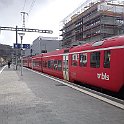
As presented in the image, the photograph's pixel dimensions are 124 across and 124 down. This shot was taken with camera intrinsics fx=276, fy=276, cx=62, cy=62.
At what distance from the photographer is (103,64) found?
1279 centimetres

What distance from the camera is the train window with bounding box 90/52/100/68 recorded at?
1355 centimetres

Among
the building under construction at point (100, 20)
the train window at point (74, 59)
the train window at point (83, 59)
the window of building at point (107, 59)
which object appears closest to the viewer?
the window of building at point (107, 59)

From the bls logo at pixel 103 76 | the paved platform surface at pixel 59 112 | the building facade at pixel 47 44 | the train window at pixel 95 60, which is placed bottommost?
the paved platform surface at pixel 59 112

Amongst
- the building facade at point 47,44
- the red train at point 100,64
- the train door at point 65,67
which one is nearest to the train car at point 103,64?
the red train at point 100,64

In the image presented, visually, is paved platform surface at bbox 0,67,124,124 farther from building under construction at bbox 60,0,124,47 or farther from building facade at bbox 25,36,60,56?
building facade at bbox 25,36,60,56

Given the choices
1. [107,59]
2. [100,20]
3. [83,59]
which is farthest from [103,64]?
[100,20]

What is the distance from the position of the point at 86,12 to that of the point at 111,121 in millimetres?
69620

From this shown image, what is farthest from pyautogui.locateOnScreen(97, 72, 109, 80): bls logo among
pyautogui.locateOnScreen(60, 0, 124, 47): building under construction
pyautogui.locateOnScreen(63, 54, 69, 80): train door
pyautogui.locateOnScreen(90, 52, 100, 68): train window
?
pyautogui.locateOnScreen(60, 0, 124, 47): building under construction

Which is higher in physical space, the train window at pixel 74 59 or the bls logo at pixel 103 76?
the train window at pixel 74 59

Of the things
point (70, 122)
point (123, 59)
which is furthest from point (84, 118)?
point (123, 59)

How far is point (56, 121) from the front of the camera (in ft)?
24.0

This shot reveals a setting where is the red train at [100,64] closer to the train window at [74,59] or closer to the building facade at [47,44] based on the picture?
the train window at [74,59]

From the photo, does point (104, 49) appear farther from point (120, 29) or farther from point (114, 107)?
point (120, 29)

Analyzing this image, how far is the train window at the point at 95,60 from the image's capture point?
13.5 meters
